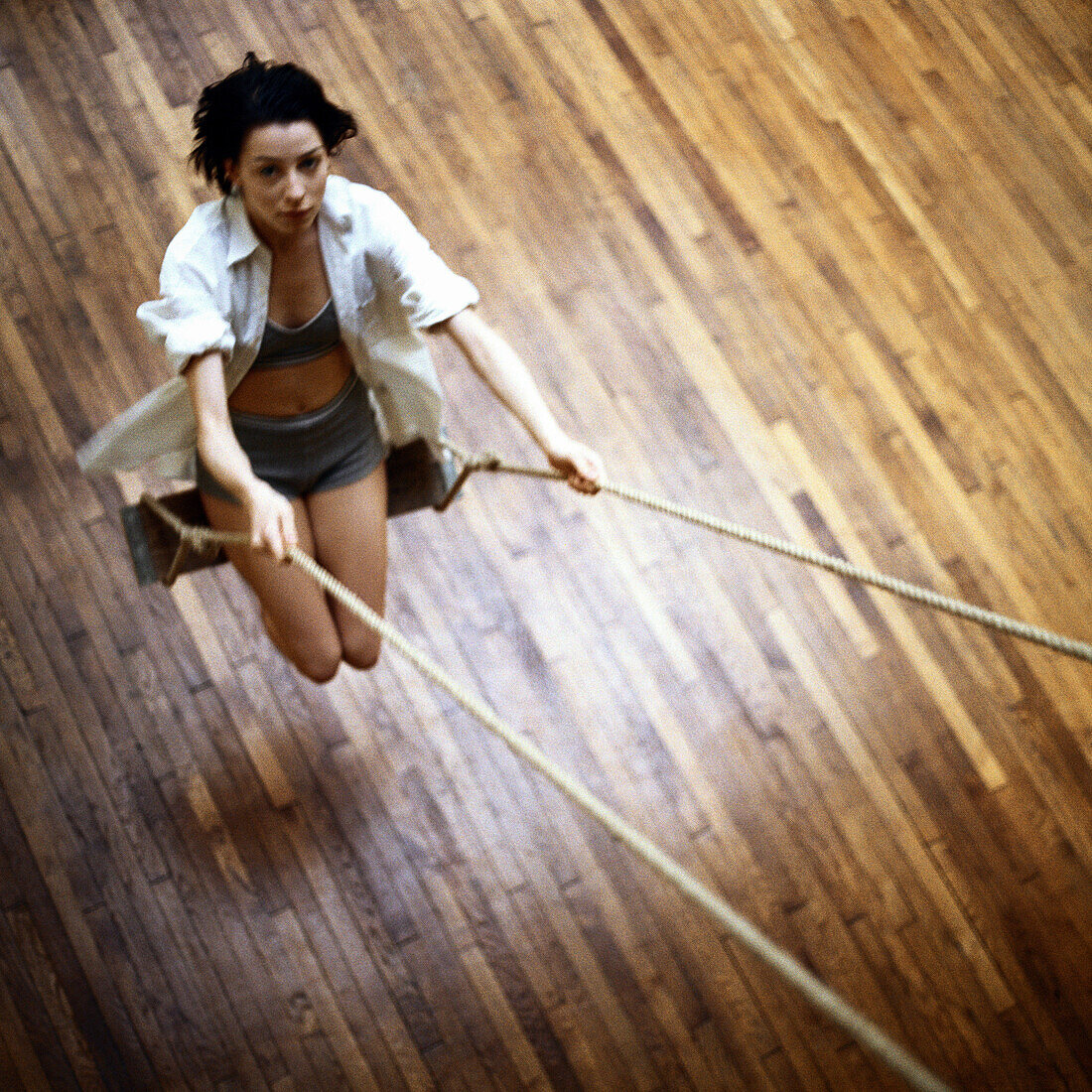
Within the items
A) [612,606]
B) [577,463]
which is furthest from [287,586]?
[612,606]

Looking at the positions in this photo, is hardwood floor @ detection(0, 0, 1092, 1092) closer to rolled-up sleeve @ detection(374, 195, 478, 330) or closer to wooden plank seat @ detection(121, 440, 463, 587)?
wooden plank seat @ detection(121, 440, 463, 587)

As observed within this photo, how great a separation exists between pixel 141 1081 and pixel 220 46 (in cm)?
268

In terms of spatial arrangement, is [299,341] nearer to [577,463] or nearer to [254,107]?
[254,107]

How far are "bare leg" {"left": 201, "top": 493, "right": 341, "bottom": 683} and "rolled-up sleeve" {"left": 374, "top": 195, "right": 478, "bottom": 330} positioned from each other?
1.69 feet

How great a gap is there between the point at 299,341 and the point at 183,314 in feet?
0.75

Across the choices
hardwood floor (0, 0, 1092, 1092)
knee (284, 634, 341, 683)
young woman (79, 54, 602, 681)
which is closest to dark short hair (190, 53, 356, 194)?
young woman (79, 54, 602, 681)

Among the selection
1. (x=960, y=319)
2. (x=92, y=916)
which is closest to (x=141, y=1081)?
(x=92, y=916)

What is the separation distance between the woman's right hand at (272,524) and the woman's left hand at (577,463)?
42cm

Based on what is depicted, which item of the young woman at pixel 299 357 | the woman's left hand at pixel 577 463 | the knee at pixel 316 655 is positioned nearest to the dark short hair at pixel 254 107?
the young woman at pixel 299 357

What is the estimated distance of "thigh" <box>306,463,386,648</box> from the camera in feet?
6.45

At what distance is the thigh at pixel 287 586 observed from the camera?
6.29ft

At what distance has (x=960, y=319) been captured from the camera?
9.68 feet

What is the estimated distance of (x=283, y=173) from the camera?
4.85 feet

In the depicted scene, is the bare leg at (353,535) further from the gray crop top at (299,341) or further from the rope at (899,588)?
the rope at (899,588)
